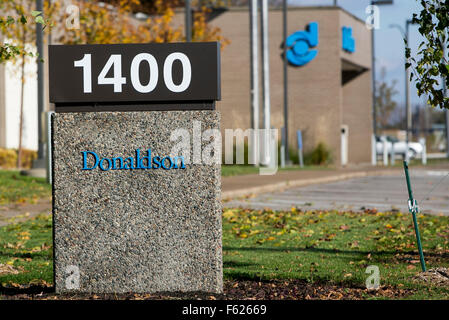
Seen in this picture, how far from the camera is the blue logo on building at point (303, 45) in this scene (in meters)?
35.9

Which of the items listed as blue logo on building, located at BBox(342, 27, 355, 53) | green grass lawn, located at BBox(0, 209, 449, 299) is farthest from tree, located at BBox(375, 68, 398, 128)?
green grass lawn, located at BBox(0, 209, 449, 299)

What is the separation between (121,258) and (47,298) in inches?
25.4

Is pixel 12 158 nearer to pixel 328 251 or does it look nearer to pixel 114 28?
pixel 114 28

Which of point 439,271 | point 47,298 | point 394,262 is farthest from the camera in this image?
point 394,262

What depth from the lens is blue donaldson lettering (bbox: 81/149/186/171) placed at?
229 inches

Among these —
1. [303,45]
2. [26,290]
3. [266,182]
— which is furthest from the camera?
[303,45]

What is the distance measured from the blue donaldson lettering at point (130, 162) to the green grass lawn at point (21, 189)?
905cm

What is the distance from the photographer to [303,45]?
36.1m

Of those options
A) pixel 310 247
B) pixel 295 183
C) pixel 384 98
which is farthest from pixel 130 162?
pixel 384 98

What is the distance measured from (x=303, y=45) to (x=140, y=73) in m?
31.0
